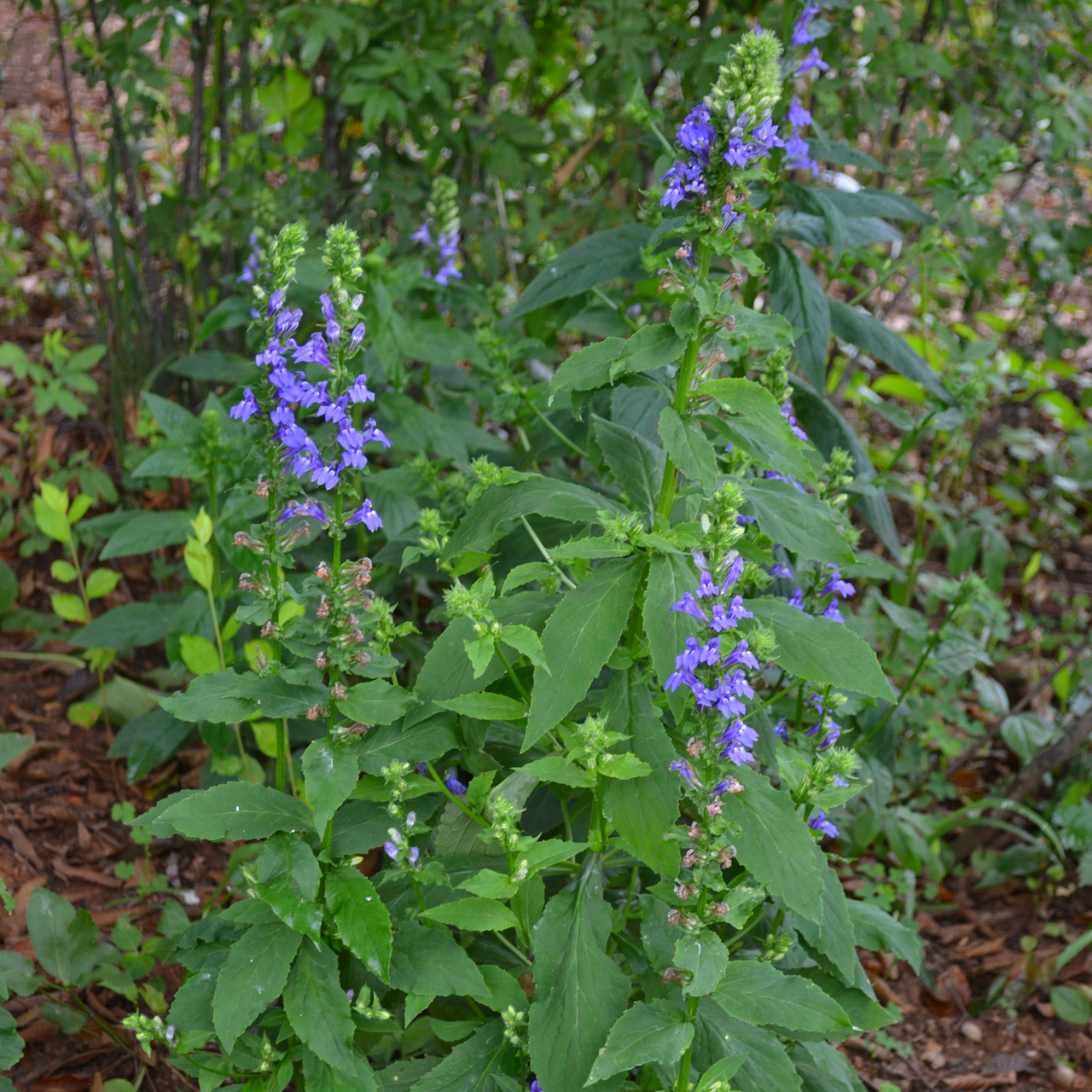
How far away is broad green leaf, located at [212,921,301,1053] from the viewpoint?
5.77 feet

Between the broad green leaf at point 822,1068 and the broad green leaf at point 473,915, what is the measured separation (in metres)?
0.77

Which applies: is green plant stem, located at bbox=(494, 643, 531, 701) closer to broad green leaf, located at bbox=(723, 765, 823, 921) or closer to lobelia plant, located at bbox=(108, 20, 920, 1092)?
lobelia plant, located at bbox=(108, 20, 920, 1092)

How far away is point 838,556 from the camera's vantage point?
1.89 metres

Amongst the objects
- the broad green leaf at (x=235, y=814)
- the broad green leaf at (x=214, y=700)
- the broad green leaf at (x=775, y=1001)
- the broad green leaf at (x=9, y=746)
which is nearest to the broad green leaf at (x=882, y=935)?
→ the broad green leaf at (x=775, y=1001)

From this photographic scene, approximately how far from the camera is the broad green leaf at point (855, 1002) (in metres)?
2.07

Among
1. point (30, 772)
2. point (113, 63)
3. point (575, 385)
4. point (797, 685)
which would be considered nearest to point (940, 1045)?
point (797, 685)

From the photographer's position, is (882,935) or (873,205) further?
(873,205)

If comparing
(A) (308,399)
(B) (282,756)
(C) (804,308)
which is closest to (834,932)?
(B) (282,756)

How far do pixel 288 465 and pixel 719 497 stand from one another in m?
0.79

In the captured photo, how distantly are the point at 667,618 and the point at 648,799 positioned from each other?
32 centimetres

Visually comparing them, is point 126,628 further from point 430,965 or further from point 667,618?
point 667,618

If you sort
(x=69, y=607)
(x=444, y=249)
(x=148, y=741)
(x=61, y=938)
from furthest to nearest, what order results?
(x=444, y=249), (x=69, y=607), (x=148, y=741), (x=61, y=938)

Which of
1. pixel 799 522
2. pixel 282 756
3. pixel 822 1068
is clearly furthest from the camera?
pixel 822 1068

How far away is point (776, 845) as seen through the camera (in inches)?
68.7
